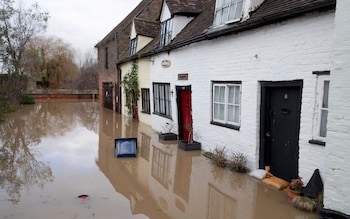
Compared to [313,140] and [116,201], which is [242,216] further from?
[116,201]

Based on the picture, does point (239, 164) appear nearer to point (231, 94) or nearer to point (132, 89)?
point (231, 94)

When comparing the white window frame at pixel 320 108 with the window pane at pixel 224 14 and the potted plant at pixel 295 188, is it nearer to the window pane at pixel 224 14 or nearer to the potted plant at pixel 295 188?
the potted plant at pixel 295 188

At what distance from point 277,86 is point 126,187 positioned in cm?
423

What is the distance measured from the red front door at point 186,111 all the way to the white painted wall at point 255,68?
0.73 meters

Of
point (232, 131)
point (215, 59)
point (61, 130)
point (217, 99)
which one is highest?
point (215, 59)

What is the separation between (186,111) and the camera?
39.6 ft

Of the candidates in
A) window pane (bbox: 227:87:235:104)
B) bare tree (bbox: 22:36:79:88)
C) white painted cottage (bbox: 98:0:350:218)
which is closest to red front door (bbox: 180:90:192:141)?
white painted cottage (bbox: 98:0:350:218)

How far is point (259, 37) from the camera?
740 centimetres

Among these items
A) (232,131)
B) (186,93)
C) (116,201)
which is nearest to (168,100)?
(186,93)

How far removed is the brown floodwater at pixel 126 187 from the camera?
5461 mm

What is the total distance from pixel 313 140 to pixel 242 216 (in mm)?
2121

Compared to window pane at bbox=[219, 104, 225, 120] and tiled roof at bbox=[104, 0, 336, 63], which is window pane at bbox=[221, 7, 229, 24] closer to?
tiled roof at bbox=[104, 0, 336, 63]

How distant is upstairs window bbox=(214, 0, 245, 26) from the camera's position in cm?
830

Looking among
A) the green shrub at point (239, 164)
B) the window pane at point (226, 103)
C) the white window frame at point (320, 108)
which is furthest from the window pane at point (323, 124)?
the window pane at point (226, 103)
